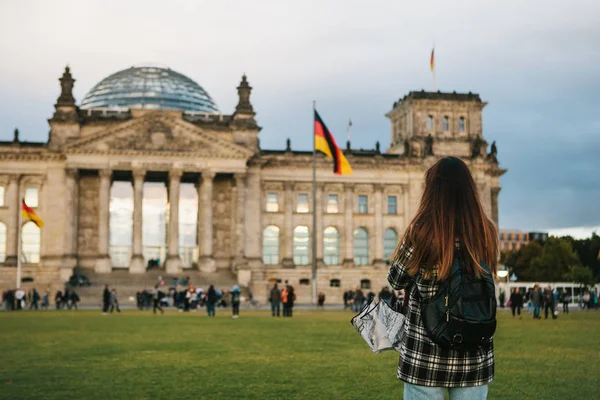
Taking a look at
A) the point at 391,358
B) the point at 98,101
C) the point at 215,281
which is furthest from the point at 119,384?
the point at 98,101

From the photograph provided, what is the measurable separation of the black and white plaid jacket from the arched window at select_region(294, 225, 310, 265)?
8745 centimetres

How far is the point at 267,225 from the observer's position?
304 ft

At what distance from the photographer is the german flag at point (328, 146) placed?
61.7 m

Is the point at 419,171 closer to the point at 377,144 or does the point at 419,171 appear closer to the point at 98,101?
the point at 377,144

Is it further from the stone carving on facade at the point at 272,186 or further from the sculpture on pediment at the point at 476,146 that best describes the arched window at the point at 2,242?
the sculpture on pediment at the point at 476,146

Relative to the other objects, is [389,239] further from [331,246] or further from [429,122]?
[429,122]

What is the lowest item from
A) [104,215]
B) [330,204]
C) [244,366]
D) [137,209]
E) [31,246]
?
[244,366]

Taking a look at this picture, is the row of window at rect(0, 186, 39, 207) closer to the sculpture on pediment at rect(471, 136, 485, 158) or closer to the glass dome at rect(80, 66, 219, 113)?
the glass dome at rect(80, 66, 219, 113)

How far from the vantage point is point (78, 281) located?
79188mm

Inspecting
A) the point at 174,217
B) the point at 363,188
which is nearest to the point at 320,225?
the point at 363,188

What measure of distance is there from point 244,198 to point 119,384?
72.9m

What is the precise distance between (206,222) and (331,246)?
1523cm

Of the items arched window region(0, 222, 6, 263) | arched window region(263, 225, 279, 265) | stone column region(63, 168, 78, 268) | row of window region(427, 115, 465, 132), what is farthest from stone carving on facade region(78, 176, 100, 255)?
row of window region(427, 115, 465, 132)

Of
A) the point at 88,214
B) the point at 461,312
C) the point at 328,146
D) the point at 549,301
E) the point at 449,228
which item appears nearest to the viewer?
the point at 461,312
